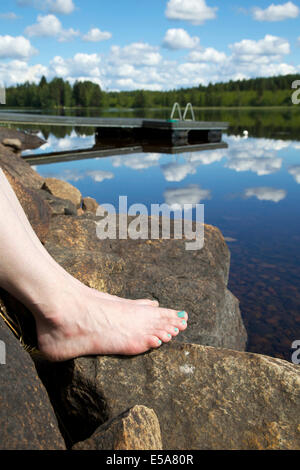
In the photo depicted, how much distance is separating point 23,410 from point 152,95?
123m

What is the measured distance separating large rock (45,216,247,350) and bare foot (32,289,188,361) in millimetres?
638

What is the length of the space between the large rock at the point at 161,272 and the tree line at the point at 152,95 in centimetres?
8964

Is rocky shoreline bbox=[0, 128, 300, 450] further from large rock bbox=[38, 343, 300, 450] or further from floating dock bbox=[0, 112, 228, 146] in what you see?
floating dock bbox=[0, 112, 228, 146]

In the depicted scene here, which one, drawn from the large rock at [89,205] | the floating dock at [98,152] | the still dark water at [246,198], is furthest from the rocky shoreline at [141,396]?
the floating dock at [98,152]

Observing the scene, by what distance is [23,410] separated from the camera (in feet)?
5.15

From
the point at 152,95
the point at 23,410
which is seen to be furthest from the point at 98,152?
the point at 152,95

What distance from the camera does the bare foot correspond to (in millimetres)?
2125

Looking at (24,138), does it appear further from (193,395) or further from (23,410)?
(23,410)

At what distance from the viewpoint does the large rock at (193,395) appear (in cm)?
183

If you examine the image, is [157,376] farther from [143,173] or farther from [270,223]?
[143,173]

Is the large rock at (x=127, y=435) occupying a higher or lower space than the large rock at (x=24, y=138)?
lower

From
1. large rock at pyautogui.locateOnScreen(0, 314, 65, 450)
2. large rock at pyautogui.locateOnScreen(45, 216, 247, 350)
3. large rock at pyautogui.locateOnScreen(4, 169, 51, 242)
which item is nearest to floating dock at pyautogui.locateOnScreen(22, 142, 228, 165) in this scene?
large rock at pyautogui.locateOnScreen(45, 216, 247, 350)

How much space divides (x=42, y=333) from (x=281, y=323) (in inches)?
125

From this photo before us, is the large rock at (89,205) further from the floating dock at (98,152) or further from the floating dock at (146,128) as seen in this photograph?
the floating dock at (146,128)
